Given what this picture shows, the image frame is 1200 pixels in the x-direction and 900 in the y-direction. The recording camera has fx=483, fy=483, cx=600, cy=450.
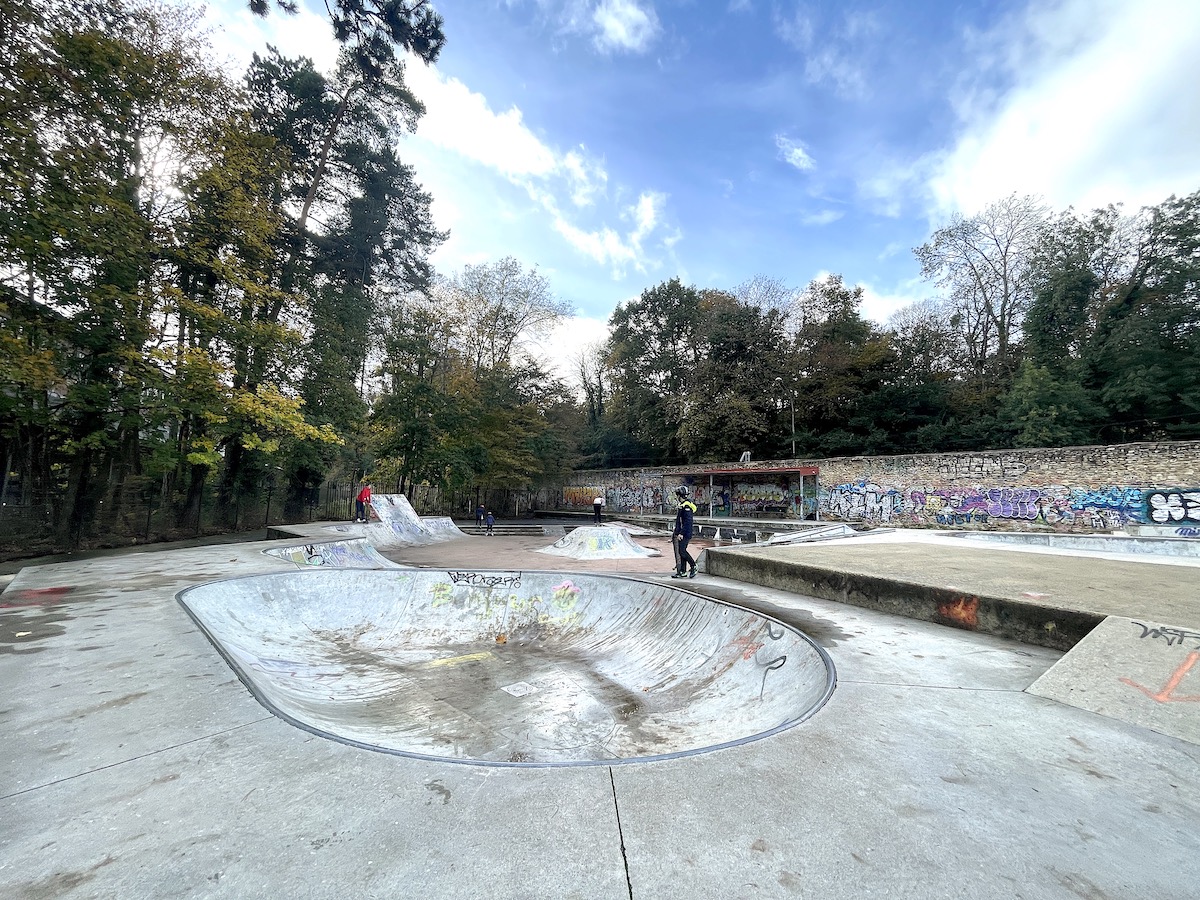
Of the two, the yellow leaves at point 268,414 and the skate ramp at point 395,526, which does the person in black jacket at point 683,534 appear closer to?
the skate ramp at point 395,526

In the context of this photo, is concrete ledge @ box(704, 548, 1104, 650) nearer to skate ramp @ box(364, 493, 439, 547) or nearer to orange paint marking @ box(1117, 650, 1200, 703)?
orange paint marking @ box(1117, 650, 1200, 703)

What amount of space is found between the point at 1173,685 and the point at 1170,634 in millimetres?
661

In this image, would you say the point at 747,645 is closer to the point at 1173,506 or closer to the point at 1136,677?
the point at 1136,677

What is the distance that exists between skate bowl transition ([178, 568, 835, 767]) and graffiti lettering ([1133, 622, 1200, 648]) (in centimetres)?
227

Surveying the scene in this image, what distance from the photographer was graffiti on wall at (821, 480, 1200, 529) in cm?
1374

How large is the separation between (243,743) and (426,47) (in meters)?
7.10

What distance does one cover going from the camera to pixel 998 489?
16391 millimetres

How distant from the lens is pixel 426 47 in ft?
18.9

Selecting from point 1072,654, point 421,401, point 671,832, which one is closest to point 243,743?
point 671,832

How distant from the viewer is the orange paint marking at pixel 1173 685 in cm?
292

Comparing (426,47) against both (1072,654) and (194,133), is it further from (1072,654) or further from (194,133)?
(194,133)

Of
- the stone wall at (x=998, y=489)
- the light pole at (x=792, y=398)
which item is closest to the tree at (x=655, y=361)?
the light pole at (x=792, y=398)

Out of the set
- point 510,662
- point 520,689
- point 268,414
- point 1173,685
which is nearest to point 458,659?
point 510,662

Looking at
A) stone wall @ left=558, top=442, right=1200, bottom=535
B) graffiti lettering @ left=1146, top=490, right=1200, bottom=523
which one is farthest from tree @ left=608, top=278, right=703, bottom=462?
graffiti lettering @ left=1146, top=490, right=1200, bottom=523
